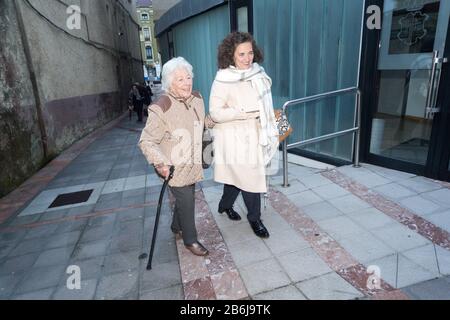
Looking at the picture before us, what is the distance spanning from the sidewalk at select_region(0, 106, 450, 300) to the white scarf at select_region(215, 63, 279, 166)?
85 centimetres

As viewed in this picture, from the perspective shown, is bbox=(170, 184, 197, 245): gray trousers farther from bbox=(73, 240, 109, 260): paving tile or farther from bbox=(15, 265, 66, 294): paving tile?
bbox=(15, 265, 66, 294): paving tile

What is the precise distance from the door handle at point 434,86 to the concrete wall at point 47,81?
5548 mm

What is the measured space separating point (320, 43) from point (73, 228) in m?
3.81

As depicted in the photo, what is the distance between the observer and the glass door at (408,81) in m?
3.13

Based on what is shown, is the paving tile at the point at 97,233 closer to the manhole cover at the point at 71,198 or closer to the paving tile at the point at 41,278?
the paving tile at the point at 41,278

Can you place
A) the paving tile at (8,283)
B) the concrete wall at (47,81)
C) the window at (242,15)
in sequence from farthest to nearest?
the window at (242,15), the concrete wall at (47,81), the paving tile at (8,283)

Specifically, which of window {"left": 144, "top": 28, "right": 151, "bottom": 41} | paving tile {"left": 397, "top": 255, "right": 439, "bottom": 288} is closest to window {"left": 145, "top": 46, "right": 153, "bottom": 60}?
window {"left": 144, "top": 28, "right": 151, "bottom": 41}

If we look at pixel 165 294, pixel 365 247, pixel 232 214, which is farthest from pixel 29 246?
pixel 365 247

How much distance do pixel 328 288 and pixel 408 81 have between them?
8.99ft

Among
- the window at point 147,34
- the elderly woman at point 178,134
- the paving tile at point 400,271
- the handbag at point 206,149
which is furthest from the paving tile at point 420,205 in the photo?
the window at point 147,34

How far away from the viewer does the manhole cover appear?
3.95 metres

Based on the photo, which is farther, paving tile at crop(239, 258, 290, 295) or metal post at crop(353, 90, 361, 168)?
metal post at crop(353, 90, 361, 168)

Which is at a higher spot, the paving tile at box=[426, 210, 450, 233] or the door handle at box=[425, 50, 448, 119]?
the door handle at box=[425, 50, 448, 119]

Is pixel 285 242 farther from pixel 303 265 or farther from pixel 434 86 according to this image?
pixel 434 86
